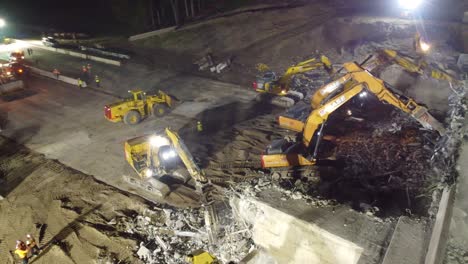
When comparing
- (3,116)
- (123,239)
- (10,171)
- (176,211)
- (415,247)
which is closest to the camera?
(415,247)

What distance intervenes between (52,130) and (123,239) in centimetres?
1026

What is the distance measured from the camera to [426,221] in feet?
24.2

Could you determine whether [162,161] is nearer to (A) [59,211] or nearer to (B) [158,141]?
(B) [158,141]

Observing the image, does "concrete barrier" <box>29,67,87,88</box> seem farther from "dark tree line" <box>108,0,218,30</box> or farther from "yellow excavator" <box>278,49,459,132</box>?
"yellow excavator" <box>278,49,459,132</box>

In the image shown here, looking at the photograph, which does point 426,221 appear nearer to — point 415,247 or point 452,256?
point 415,247

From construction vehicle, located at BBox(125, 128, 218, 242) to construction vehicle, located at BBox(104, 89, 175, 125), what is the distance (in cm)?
481

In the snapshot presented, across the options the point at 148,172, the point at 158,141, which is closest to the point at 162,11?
the point at 148,172

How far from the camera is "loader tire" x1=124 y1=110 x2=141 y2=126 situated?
61.4 feet

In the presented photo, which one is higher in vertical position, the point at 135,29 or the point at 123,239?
the point at 135,29

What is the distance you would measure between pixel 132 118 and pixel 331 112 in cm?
1028

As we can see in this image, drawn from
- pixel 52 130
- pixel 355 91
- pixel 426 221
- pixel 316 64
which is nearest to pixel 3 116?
pixel 52 130

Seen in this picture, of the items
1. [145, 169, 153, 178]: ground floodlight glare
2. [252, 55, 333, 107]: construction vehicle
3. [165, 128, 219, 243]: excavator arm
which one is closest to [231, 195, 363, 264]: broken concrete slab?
[165, 128, 219, 243]: excavator arm

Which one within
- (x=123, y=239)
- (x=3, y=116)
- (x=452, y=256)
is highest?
(x=452, y=256)

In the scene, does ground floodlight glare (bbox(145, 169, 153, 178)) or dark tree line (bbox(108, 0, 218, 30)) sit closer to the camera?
ground floodlight glare (bbox(145, 169, 153, 178))
